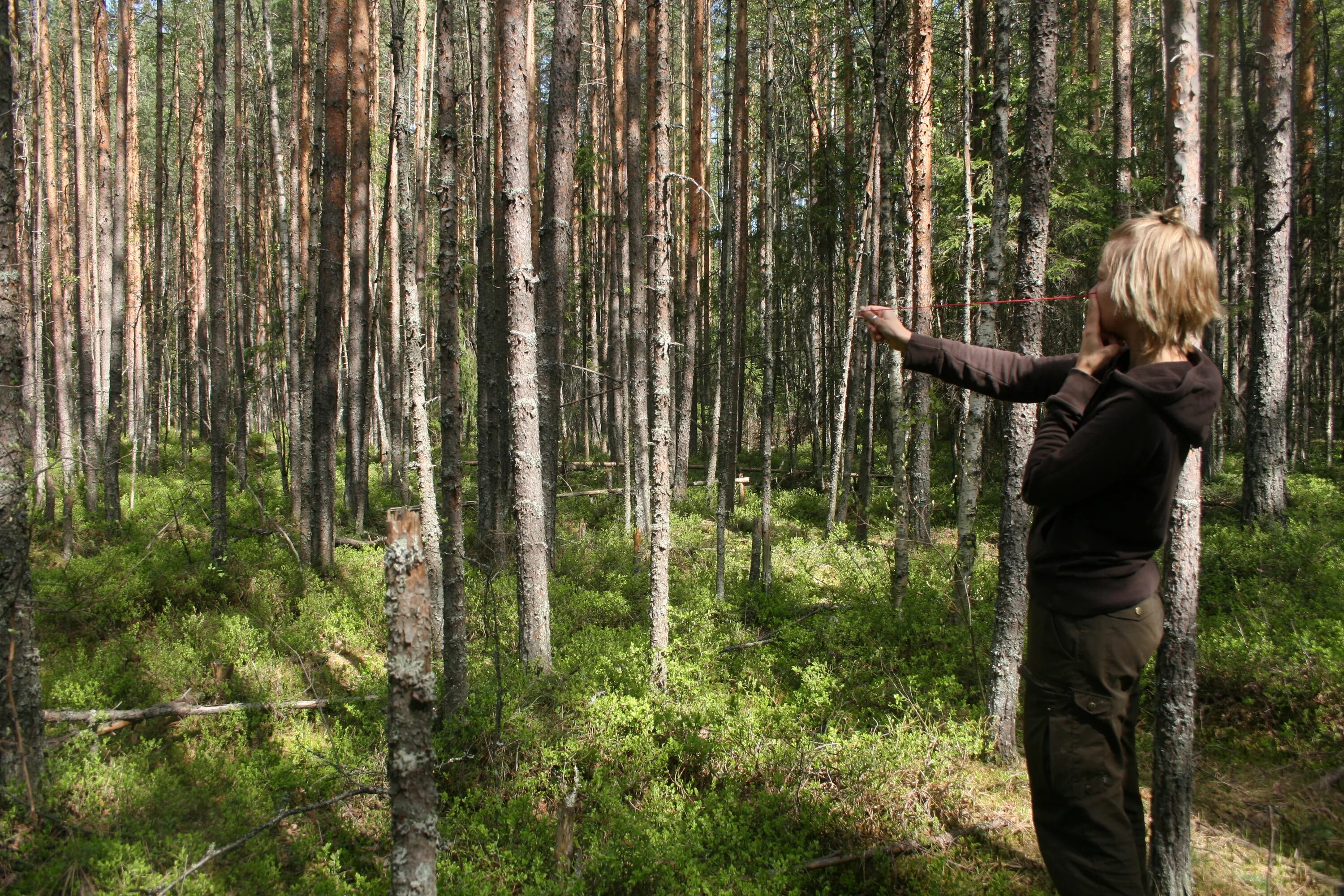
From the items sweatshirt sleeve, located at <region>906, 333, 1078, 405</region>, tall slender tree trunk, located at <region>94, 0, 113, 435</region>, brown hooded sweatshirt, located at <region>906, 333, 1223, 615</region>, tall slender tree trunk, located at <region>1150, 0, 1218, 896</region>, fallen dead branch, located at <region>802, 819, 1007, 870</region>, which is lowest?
fallen dead branch, located at <region>802, 819, 1007, 870</region>

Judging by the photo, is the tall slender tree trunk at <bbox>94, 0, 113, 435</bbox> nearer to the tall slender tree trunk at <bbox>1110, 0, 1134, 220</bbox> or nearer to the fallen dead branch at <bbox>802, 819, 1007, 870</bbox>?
the fallen dead branch at <bbox>802, 819, 1007, 870</bbox>

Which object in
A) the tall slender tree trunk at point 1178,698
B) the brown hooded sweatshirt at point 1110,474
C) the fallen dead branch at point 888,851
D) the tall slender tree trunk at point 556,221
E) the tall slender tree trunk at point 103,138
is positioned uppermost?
the tall slender tree trunk at point 103,138

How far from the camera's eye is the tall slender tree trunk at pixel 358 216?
8.91 metres

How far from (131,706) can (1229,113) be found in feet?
76.3

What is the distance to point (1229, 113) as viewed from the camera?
54.9 feet

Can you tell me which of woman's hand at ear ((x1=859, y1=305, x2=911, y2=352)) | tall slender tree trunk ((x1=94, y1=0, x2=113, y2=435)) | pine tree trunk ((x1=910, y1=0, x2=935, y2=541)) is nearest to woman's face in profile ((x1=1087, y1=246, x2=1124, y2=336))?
woman's hand at ear ((x1=859, y1=305, x2=911, y2=352))

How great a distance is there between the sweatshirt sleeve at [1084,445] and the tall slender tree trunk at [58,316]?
1153cm

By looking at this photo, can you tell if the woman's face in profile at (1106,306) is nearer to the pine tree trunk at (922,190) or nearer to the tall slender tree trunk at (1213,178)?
the pine tree trunk at (922,190)

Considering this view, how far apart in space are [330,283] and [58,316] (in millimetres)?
5840

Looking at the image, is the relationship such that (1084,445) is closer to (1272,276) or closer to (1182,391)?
(1182,391)

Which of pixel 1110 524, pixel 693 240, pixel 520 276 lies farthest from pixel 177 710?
pixel 693 240

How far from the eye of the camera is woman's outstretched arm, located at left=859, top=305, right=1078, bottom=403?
2.50 meters

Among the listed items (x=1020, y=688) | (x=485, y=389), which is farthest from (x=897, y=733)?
(x=485, y=389)

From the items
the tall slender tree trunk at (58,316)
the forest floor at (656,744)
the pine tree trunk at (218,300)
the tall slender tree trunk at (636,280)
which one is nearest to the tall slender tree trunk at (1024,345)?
the forest floor at (656,744)
